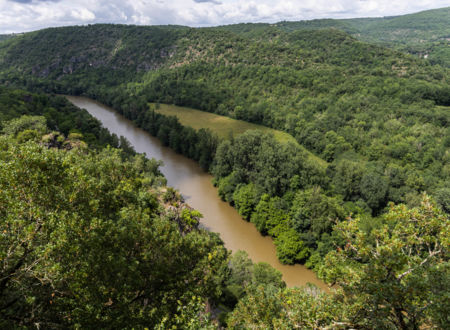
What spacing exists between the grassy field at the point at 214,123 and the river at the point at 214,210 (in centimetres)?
1418

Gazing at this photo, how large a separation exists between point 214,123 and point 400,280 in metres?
72.2

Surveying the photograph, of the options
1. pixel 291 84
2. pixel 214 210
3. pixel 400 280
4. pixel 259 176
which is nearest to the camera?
pixel 400 280

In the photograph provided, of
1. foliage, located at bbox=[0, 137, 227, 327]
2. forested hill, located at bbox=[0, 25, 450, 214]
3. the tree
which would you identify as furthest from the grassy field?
the tree

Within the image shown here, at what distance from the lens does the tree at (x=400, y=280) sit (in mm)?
7371

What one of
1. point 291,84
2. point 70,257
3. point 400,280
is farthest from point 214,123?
point 400,280

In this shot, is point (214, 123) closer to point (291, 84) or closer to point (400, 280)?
point (291, 84)

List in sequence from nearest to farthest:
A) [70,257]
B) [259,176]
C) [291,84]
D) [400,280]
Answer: [400,280], [70,257], [259,176], [291,84]

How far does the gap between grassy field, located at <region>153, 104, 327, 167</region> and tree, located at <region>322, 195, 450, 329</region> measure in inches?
2176

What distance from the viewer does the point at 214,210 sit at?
41.1 metres

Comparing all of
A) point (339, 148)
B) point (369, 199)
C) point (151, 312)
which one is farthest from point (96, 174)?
point (339, 148)

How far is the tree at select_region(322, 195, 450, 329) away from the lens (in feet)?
24.2

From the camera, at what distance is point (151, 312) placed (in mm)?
11805

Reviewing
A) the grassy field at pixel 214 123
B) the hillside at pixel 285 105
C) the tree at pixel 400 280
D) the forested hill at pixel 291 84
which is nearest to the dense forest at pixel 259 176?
the tree at pixel 400 280

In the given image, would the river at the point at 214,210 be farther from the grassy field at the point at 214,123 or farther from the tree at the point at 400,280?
the tree at the point at 400,280
